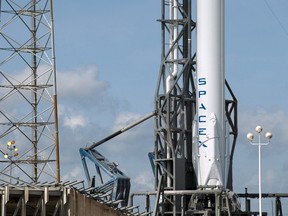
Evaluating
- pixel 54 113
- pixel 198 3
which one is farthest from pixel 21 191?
pixel 198 3

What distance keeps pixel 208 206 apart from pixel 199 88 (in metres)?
6.40

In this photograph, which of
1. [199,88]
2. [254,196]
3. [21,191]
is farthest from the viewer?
[254,196]

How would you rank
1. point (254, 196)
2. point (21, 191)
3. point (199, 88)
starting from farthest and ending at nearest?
1. point (254, 196)
2. point (199, 88)
3. point (21, 191)

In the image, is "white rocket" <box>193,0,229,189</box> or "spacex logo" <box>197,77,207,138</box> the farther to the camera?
"spacex logo" <box>197,77,207,138</box>

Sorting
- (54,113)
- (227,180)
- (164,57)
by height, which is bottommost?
(227,180)

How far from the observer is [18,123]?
55156 mm

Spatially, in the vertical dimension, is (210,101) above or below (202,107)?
above

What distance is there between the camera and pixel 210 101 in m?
52.3

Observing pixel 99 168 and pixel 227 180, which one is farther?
pixel 99 168

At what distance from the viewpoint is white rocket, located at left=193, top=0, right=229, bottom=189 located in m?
52.0

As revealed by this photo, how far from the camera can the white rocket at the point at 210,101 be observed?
2047 inches

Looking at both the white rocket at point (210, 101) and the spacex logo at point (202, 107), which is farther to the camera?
the spacex logo at point (202, 107)

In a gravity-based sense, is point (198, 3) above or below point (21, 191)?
above

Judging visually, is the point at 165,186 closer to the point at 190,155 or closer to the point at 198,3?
the point at 190,155
